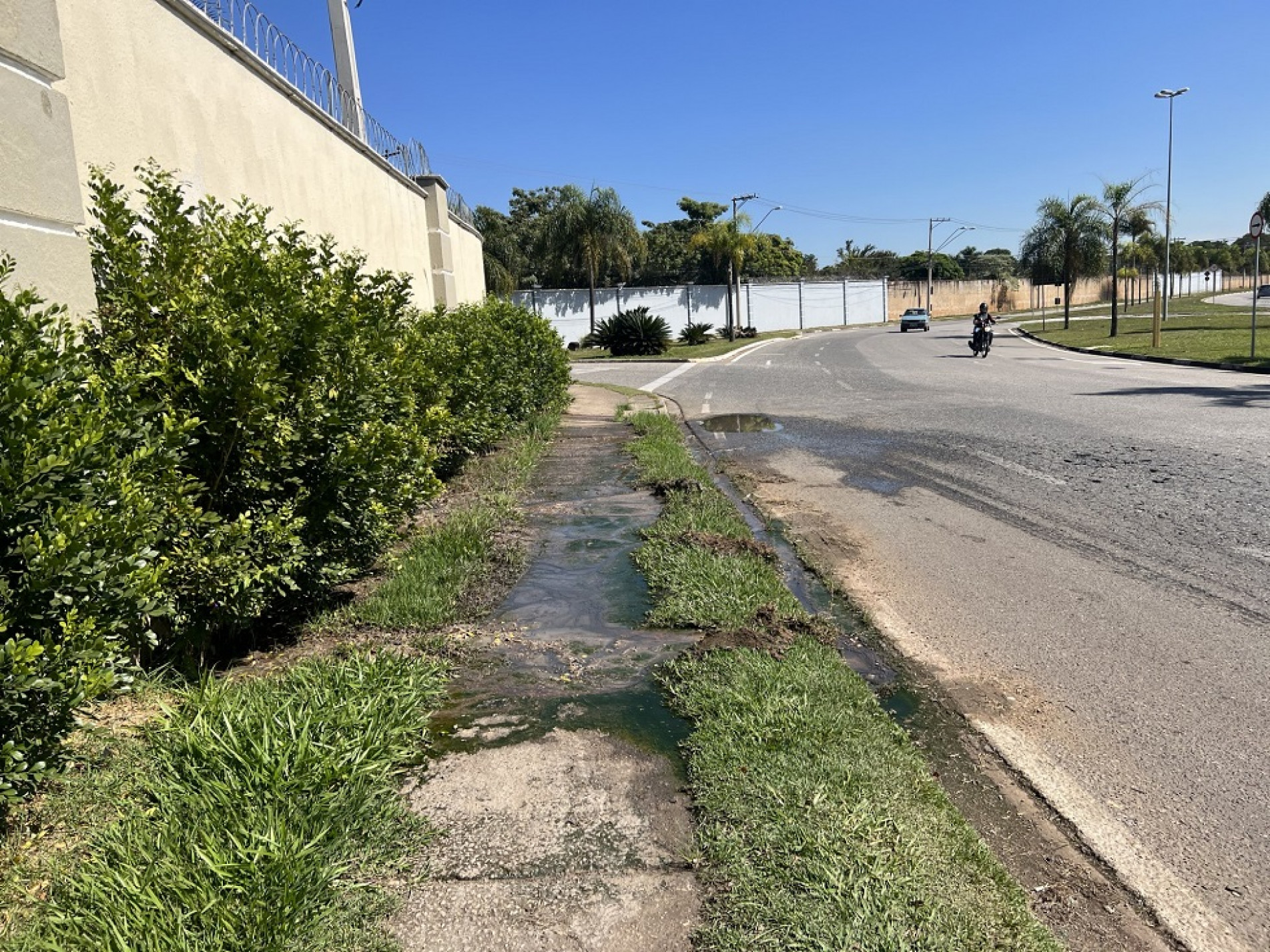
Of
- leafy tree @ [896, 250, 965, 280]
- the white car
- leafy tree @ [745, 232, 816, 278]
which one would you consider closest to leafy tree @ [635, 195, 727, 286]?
leafy tree @ [745, 232, 816, 278]

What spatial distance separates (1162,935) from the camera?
8.35 ft

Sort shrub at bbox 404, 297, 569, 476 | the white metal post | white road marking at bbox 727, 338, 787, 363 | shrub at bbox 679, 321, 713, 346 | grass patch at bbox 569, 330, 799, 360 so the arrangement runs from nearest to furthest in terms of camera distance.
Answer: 1. shrub at bbox 404, 297, 569, 476
2. the white metal post
3. white road marking at bbox 727, 338, 787, 363
4. grass patch at bbox 569, 330, 799, 360
5. shrub at bbox 679, 321, 713, 346

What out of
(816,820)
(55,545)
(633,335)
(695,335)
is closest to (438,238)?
(55,545)

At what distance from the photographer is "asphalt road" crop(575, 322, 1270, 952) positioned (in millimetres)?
3104

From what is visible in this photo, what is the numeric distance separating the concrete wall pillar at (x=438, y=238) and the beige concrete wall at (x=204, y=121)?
368cm

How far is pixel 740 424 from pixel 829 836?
463 inches

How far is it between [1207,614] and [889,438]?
6851 millimetres

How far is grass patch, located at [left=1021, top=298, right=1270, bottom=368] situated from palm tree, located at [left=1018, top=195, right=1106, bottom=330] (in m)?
A: 2.92

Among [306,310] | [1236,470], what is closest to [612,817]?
[306,310]

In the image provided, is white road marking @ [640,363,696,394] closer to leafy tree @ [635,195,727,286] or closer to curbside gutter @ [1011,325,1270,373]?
curbside gutter @ [1011,325,1270,373]

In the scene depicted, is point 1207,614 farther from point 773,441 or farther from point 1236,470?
point 773,441

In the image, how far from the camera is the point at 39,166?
147 inches

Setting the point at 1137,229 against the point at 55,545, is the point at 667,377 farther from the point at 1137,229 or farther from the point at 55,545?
the point at 1137,229

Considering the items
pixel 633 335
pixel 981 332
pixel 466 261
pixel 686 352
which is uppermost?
pixel 466 261
